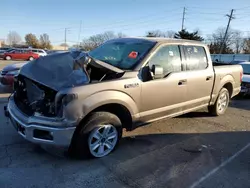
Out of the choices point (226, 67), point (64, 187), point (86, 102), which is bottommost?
point (64, 187)

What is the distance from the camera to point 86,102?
328 centimetres

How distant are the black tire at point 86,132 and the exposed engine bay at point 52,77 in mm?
461

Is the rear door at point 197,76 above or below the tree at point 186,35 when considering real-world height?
below

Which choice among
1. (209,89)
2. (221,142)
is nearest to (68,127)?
(221,142)

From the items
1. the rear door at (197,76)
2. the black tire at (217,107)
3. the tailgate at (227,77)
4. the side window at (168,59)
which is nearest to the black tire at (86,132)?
the side window at (168,59)

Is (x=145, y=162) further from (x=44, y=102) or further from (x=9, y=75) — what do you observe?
(x=9, y=75)

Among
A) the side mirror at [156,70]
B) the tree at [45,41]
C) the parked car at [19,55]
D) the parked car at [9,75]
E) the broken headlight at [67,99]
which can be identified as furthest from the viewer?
the tree at [45,41]

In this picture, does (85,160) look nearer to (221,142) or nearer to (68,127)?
(68,127)

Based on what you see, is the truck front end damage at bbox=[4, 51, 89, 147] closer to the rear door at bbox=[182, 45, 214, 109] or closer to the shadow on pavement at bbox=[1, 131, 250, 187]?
the shadow on pavement at bbox=[1, 131, 250, 187]

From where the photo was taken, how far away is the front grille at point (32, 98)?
335 centimetres

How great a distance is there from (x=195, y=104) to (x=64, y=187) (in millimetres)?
3332

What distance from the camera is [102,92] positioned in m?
3.45

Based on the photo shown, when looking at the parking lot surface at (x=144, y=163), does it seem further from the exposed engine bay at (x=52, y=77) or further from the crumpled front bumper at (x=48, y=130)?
the exposed engine bay at (x=52, y=77)

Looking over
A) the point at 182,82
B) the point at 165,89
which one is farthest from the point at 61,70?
the point at 182,82
